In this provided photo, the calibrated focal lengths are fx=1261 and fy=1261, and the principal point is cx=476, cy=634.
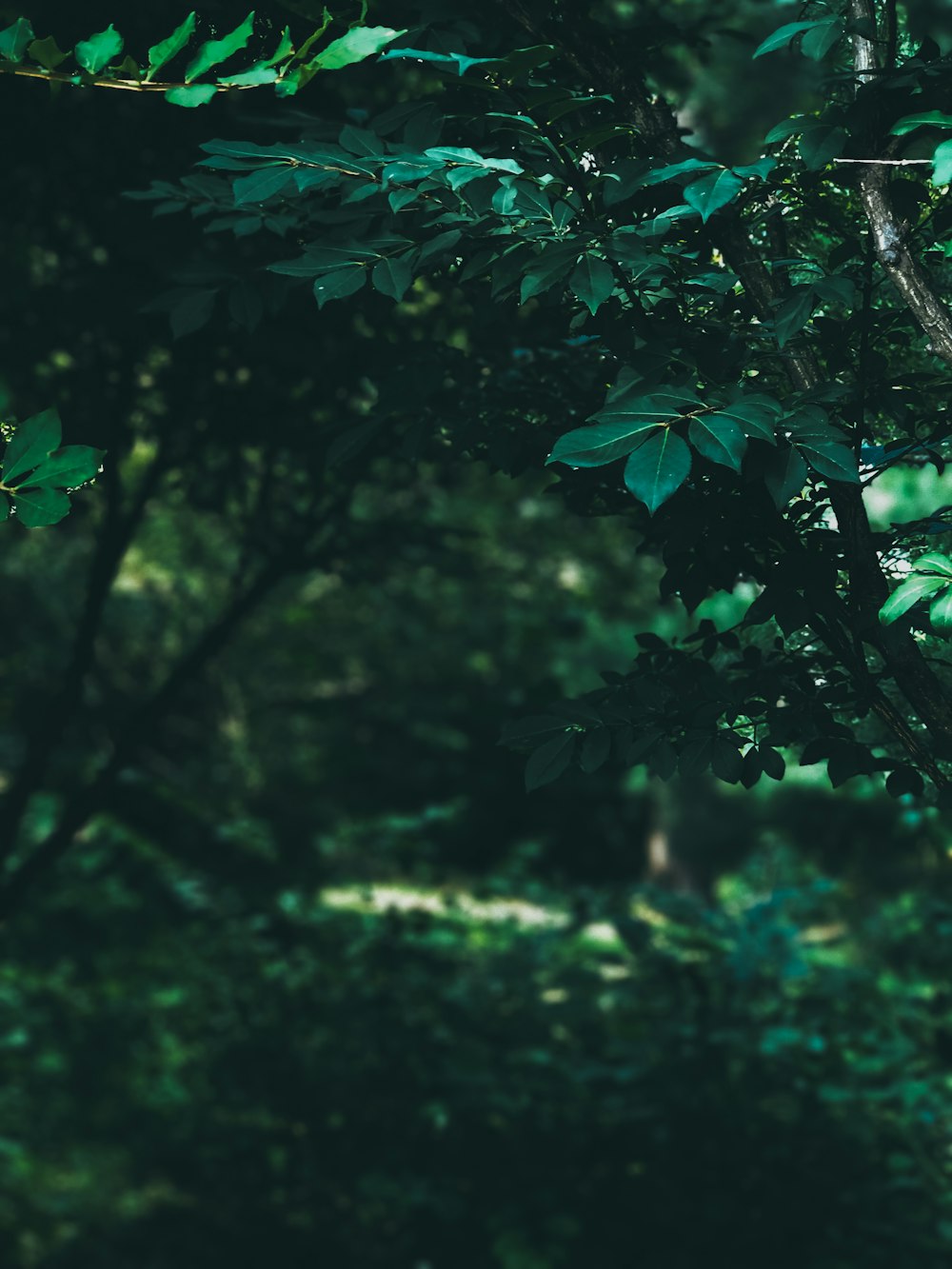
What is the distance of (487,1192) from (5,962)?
3.10 meters

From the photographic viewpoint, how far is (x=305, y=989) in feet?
15.4

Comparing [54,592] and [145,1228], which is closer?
[145,1228]

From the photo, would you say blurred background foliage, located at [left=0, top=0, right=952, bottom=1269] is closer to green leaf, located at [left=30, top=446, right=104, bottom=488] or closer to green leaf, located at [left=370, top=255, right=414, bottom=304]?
green leaf, located at [left=370, top=255, right=414, bottom=304]

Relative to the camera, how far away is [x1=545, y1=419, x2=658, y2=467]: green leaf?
1505 mm

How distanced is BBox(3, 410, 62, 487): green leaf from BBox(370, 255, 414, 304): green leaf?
0.47 meters

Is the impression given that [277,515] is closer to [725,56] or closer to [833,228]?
[833,228]

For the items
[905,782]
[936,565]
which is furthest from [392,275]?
[905,782]

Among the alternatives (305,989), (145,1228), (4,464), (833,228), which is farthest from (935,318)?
(145,1228)

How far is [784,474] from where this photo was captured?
63.0 inches

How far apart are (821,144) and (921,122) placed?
16 cm

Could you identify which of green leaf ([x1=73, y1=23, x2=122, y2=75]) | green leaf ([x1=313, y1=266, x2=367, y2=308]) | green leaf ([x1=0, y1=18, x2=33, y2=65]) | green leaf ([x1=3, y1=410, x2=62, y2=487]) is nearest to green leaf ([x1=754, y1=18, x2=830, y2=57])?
green leaf ([x1=313, y1=266, x2=367, y2=308])

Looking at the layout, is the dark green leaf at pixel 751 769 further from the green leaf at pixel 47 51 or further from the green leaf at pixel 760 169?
the green leaf at pixel 47 51

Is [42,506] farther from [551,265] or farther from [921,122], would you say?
[921,122]

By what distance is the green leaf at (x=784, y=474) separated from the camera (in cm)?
157
